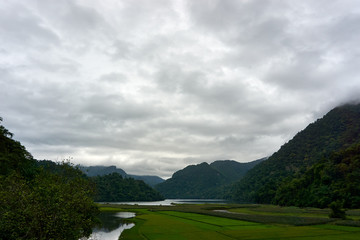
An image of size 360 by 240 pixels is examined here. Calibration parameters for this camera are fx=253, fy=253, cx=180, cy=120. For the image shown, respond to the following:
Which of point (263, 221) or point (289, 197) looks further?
point (289, 197)

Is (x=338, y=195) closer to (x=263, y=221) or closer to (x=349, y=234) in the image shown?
(x=263, y=221)

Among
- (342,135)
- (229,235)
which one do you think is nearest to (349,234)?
(229,235)

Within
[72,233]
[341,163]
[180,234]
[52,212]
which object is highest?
[341,163]

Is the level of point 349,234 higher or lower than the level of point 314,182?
lower

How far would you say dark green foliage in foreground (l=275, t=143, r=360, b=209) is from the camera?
9681 cm

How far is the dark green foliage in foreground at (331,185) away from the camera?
318ft

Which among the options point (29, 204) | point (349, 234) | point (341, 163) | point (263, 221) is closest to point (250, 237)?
point (349, 234)

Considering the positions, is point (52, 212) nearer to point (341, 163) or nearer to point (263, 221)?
point (263, 221)

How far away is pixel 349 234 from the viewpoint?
128 feet

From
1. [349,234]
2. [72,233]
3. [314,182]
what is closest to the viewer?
[72,233]

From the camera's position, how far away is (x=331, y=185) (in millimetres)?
107250

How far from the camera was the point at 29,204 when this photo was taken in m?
18.0

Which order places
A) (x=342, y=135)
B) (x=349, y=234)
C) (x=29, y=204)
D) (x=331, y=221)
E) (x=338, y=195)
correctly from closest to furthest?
(x=29, y=204) < (x=349, y=234) < (x=331, y=221) < (x=338, y=195) < (x=342, y=135)

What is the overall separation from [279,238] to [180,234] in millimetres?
14981
